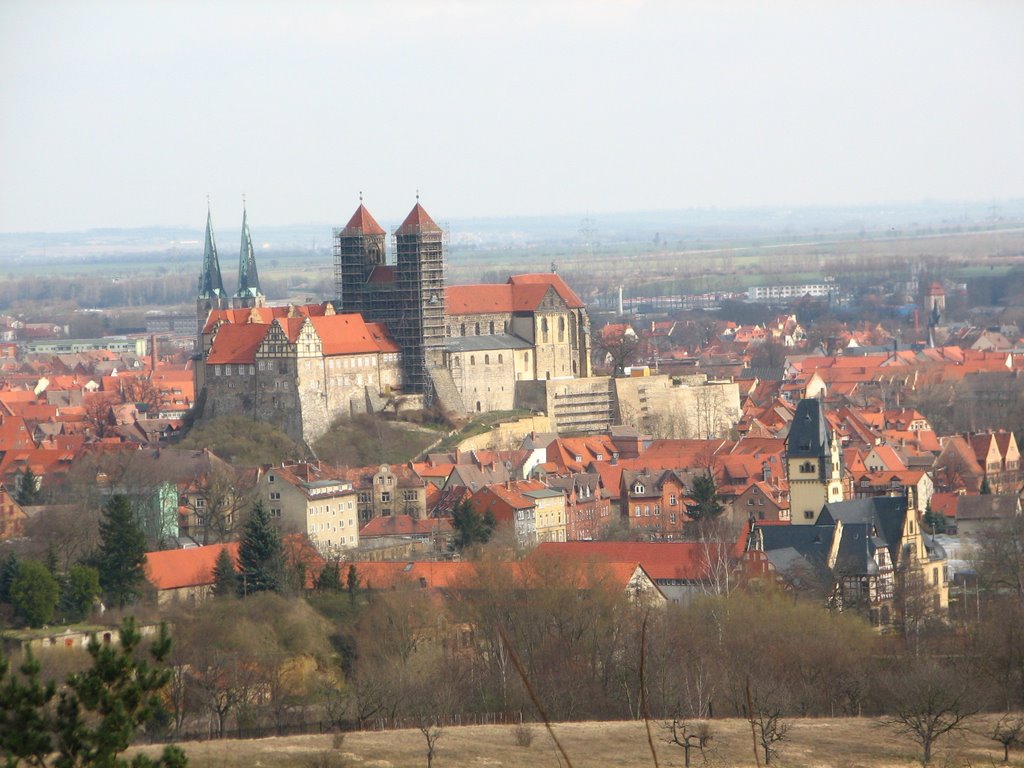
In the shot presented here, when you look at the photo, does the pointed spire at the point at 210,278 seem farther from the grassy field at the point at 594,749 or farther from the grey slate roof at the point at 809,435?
the grassy field at the point at 594,749

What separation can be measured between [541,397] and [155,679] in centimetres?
6049

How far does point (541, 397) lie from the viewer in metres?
84.1

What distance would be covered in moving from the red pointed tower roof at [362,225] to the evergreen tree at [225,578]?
2986 centimetres

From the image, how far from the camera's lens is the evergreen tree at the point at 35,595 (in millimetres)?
50188

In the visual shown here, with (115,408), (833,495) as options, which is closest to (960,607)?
(833,495)

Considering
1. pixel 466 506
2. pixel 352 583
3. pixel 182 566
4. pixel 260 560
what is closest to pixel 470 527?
pixel 466 506

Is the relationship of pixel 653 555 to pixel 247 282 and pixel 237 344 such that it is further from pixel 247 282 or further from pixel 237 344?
pixel 247 282

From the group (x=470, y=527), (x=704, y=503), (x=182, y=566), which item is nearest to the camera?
(x=182, y=566)

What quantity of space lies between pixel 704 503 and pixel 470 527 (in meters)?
7.83

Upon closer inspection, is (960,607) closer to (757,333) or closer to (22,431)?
(22,431)

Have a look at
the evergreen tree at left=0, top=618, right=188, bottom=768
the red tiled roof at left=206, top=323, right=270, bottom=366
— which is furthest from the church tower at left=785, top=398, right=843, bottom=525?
the evergreen tree at left=0, top=618, right=188, bottom=768

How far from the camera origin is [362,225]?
83938 millimetres

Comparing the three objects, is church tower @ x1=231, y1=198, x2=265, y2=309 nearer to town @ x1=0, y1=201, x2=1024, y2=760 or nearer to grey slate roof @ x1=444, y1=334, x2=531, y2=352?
town @ x1=0, y1=201, x2=1024, y2=760

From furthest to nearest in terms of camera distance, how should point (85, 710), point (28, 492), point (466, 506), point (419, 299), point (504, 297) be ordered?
point (504, 297) < point (419, 299) < point (28, 492) < point (466, 506) < point (85, 710)
